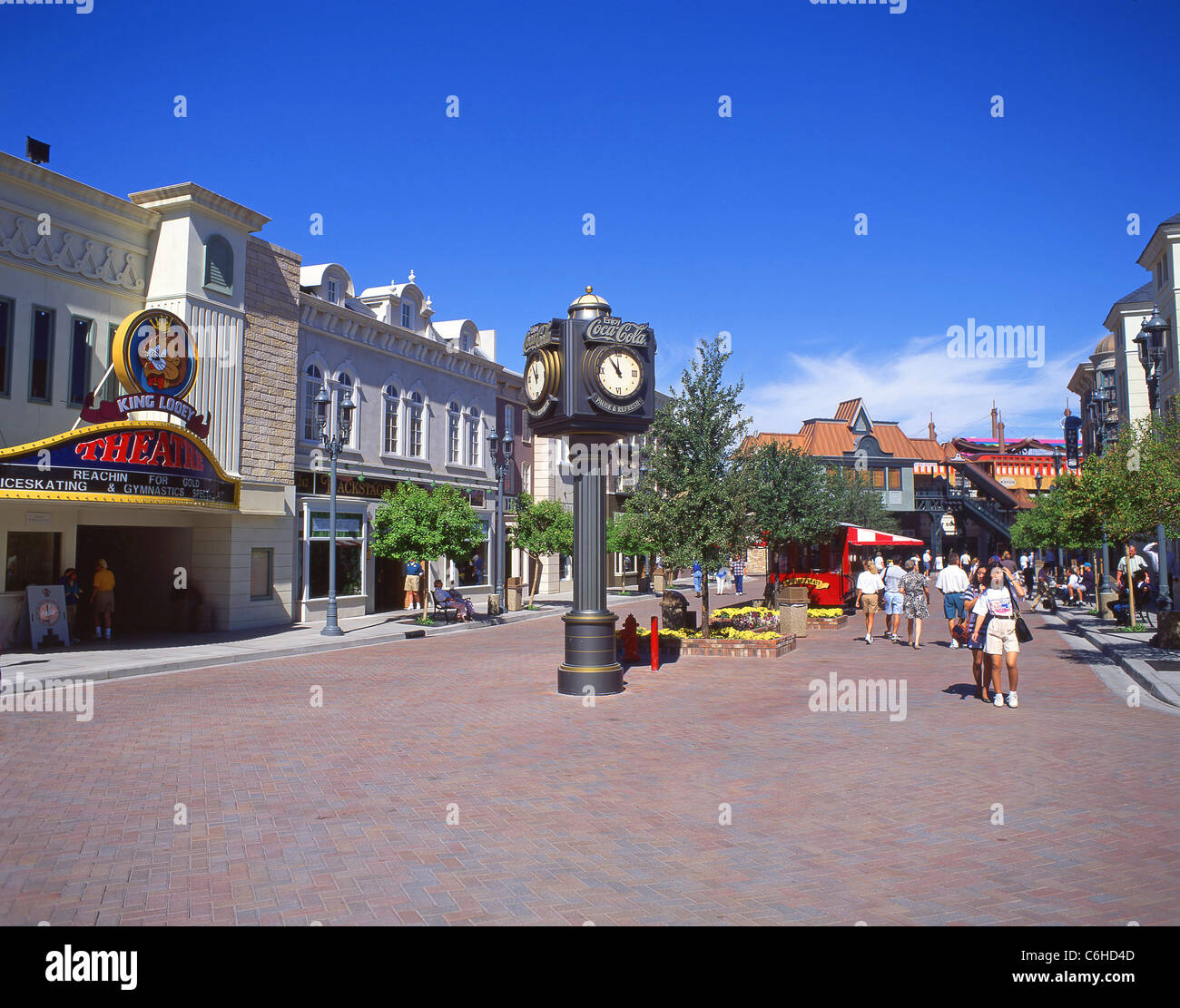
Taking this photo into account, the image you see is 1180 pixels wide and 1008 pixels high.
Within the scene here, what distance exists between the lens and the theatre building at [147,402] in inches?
679

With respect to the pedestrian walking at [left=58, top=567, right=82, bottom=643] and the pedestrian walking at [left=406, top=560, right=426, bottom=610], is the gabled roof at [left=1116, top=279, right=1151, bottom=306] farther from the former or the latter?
the pedestrian walking at [left=58, top=567, right=82, bottom=643]

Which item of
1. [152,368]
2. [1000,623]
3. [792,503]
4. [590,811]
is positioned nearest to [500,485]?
[792,503]

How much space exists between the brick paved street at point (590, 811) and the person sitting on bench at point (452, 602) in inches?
487

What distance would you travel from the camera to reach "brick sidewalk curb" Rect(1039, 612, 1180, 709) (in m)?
11.7

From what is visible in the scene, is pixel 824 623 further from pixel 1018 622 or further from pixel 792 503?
pixel 1018 622

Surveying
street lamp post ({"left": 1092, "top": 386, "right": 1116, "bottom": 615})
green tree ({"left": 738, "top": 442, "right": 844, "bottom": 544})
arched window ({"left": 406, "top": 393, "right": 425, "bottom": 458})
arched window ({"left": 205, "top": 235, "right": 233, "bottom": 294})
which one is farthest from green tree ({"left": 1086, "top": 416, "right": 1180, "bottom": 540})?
arched window ({"left": 406, "top": 393, "right": 425, "bottom": 458})

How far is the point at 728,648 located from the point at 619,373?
21.2 feet

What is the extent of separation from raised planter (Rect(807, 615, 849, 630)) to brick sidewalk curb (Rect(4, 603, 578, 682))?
8.74 meters

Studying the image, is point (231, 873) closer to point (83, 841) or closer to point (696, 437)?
point (83, 841)

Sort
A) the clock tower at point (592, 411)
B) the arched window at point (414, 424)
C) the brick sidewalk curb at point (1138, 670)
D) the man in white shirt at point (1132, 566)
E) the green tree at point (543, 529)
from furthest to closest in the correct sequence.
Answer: the green tree at point (543, 529)
the arched window at point (414, 424)
the man in white shirt at point (1132, 566)
the clock tower at point (592, 411)
the brick sidewalk curb at point (1138, 670)

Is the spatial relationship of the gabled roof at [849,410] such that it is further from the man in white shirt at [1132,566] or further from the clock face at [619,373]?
the clock face at [619,373]

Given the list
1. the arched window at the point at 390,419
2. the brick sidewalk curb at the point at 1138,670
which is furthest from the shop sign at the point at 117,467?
the brick sidewalk curb at the point at 1138,670

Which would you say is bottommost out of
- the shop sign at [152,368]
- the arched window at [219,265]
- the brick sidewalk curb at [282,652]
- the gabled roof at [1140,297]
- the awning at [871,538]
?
the brick sidewalk curb at [282,652]
